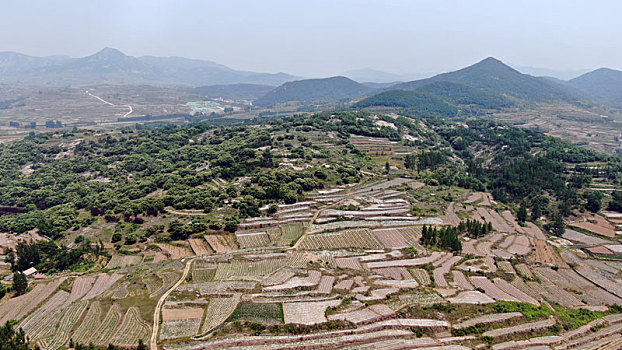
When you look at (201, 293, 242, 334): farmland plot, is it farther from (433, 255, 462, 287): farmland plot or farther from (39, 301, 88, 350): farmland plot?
(433, 255, 462, 287): farmland plot

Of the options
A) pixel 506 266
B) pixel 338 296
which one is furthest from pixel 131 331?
pixel 506 266

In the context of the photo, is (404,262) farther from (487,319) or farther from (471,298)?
(487,319)

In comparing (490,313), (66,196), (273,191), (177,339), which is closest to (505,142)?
(273,191)

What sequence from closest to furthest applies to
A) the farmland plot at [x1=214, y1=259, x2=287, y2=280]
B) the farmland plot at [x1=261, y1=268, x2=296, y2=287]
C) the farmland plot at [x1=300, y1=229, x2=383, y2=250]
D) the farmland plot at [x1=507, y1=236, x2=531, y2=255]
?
the farmland plot at [x1=261, y1=268, x2=296, y2=287]
the farmland plot at [x1=214, y1=259, x2=287, y2=280]
the farmland plot at [x1=300, y1=229, x2=383, y2=250]
the farmland plot at [x1=507, y1=236, x2=531, y2=255]

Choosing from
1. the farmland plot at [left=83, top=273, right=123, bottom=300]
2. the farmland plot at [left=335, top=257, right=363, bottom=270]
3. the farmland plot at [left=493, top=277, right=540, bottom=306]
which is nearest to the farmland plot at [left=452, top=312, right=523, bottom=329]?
the farmland plot at [left=493, top=277, right=540, bottom=306]

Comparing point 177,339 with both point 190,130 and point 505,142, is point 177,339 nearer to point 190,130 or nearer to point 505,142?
point 190,130

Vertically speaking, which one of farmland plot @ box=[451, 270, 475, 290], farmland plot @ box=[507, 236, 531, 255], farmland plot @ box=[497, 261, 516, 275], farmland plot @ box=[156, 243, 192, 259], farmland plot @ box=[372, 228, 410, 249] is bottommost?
farmland plot @ box=[156, 243, 192, 259]

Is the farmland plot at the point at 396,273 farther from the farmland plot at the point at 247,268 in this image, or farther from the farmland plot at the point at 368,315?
the farmland plot at the point at 247,268
